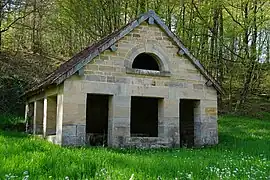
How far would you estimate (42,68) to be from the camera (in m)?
22.6

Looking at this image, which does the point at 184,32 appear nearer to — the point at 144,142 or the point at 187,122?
the point at 187,122

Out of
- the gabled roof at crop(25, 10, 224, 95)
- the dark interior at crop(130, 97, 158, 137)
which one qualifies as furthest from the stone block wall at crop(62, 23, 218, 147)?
the dark interior at crop(130, 97, 158, 137)

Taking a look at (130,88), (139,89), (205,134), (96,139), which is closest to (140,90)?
(139,89)

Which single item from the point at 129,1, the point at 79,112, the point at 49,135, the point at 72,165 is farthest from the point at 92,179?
the point at 129,1

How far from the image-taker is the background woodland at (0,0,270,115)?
21.4 m

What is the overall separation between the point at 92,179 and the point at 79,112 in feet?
21.5

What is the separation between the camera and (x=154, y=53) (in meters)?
13.2

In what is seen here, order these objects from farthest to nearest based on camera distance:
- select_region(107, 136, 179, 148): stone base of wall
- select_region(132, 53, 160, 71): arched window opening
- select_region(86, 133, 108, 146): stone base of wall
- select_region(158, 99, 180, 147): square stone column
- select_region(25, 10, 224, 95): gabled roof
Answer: select_region(132, 53, 160, 71): arched window opening
select_region(86, 133, 108, 146): stone base of wall
select_region(158, 99, 180, 147): square stone column
select_region(107, 136, 179, 148): stone base of wall
select_region(25, 10, 224, 95): gabled roof

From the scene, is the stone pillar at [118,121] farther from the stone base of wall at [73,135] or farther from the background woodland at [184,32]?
the background woodland at [184,32]

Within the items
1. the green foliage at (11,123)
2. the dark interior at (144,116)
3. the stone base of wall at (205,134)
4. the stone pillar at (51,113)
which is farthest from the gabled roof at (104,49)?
the dark interior at (144,116)

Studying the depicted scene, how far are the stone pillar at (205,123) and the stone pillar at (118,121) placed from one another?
3092 millimetres

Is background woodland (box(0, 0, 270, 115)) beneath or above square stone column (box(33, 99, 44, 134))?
above

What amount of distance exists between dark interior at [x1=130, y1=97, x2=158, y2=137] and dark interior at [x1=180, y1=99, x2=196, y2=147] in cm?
145

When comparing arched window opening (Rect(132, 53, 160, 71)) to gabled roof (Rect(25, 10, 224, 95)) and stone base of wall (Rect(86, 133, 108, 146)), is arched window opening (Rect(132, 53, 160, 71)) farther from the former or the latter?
stone base of wall (Rect(86, 133, 108, 146))
